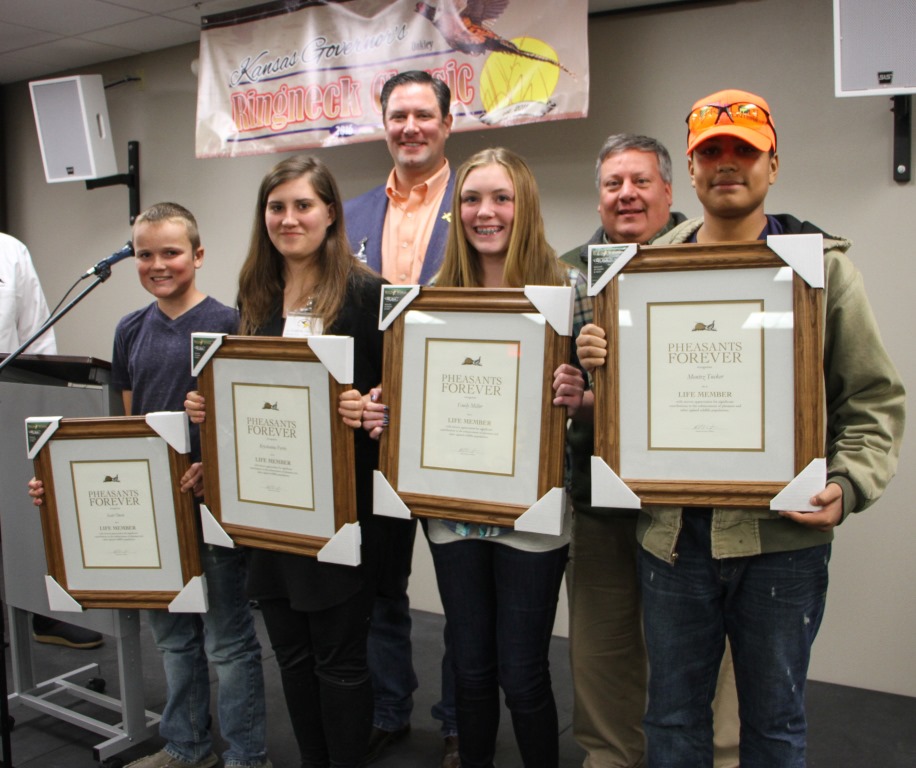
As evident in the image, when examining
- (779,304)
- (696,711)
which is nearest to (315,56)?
(779,304)

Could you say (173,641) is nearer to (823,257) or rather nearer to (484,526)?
(484,526)

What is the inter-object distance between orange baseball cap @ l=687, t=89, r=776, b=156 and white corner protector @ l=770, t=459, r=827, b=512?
563 mm

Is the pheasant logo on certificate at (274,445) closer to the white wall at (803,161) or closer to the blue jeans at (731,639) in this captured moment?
the blue jeans at (731,639)

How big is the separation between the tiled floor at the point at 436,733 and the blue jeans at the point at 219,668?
208 millimetres

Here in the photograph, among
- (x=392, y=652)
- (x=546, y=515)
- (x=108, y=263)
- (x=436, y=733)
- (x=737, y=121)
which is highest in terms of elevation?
(x=737, y=121)

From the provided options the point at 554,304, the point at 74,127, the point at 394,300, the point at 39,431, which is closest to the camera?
the point at 554,304

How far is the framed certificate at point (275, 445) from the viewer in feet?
6.04

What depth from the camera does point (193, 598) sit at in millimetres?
2117

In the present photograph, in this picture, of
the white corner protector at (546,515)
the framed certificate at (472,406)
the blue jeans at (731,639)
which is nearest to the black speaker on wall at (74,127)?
the framed certificate at (472,406)

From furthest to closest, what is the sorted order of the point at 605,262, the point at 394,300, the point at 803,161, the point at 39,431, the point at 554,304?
the point at 803,161, the point at 39,431, the point at 394,300, the point at 554,304, the point at 605,262

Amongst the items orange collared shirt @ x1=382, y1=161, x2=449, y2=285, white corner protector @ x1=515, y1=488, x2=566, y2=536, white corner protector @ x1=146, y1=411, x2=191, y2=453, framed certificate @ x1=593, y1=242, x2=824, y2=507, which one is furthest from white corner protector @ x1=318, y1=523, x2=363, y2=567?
orange collared shirt @ x1=382, y1=161, x2=449, y2=285

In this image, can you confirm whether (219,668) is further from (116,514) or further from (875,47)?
(875,47)

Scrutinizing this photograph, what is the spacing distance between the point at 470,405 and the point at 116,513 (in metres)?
1.01

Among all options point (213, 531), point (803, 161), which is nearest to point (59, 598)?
point (213, 531)
